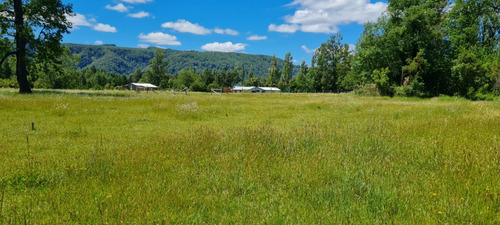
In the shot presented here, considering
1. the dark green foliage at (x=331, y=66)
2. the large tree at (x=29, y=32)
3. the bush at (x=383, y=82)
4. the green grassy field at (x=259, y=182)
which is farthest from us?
the dark green foliage at (x=331, y=66)

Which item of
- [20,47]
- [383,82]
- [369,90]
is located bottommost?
[369,90]

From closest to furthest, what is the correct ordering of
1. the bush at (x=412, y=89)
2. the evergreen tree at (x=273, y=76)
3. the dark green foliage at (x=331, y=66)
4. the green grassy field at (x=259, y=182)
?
1. the green grassy field at (x=259, y=182)
2. the bush at (x=412, y=89)
3. the dark green foliage at (x=331, y=66)
4. the evergreen tree at (x=273, y=76)

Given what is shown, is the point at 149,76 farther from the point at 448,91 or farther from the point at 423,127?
the point at 423,127

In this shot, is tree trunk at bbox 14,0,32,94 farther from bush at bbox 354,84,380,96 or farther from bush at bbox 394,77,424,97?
bush at bbox 394,77,424,97

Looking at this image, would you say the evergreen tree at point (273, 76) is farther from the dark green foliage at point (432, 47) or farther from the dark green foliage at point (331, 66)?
the dark green foliage at point (432, 47)

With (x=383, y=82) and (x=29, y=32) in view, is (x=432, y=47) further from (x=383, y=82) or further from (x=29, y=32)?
(x=29, y=32)

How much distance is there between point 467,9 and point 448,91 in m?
13.4

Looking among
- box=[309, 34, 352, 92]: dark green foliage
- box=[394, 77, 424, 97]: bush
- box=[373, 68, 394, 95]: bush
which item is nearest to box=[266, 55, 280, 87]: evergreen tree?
box=[309, 34, 352, 92]: dark green foliage

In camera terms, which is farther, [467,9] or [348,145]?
[467,9]

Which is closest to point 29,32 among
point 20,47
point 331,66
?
point 20,47

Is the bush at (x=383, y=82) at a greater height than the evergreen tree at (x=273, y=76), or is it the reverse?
the evergreen tree at (x=273, y=76)

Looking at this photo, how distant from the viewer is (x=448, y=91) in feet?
145

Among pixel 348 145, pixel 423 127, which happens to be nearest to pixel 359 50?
pixel 423 127

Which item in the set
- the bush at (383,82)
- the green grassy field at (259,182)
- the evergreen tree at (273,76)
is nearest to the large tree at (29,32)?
the green grassy field at (259,182)
